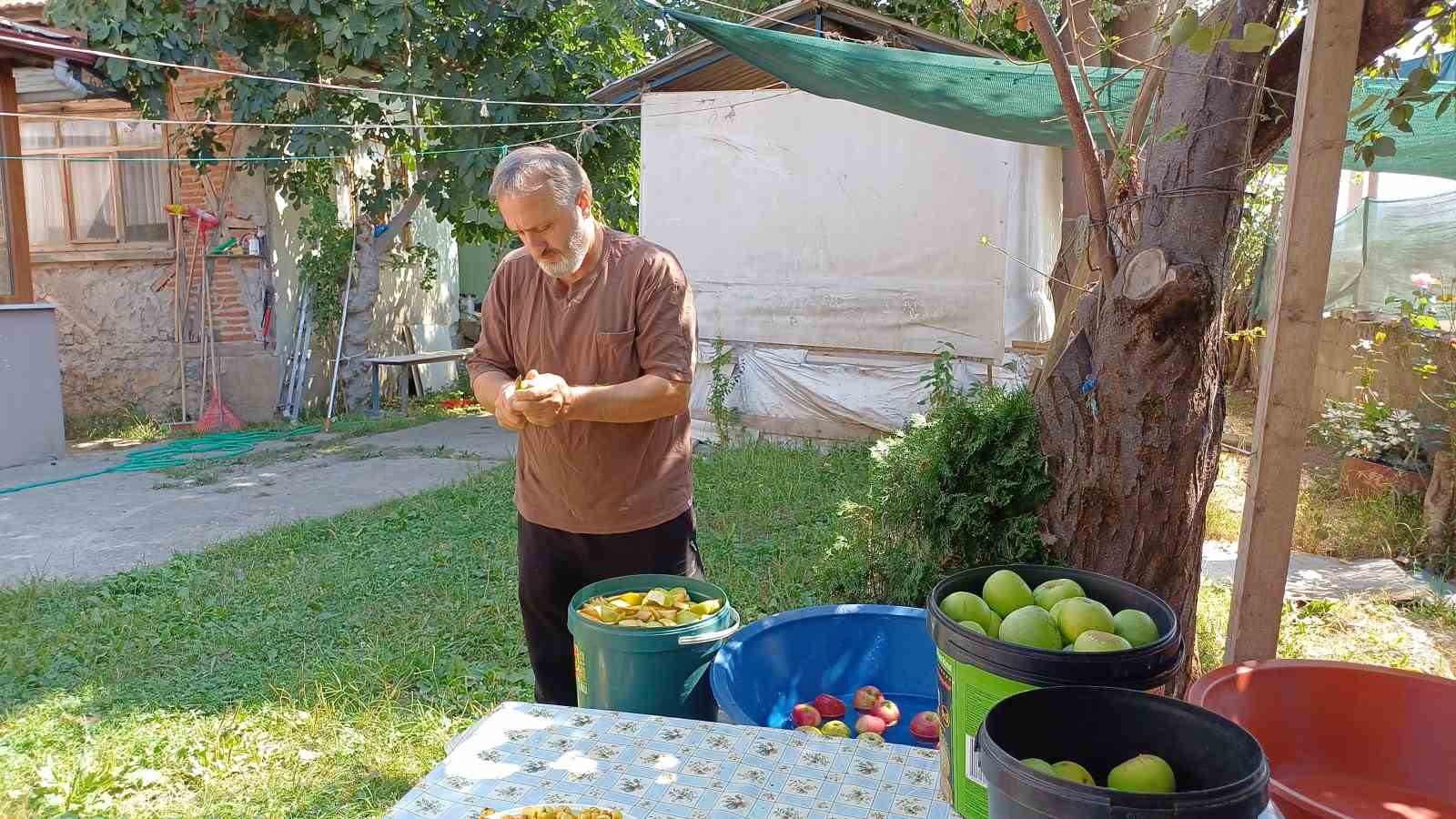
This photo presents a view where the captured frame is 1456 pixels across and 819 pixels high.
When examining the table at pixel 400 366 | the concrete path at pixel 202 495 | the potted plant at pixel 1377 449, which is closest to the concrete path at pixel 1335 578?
the potted plant at pixel 1377 449

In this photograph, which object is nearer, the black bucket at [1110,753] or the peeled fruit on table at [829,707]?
the black bucket at [1110,753]

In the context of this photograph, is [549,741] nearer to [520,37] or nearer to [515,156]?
[515,156]

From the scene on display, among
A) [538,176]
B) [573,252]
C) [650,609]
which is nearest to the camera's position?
[650,609]

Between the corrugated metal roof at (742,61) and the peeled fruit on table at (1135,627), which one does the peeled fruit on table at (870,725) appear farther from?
the corrugated metal roof at (742,61)

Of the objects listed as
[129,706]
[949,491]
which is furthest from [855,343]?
[129,706]

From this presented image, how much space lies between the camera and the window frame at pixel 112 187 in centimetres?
1058

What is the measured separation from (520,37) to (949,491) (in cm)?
788

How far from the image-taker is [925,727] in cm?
248

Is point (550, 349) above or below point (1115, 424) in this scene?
above

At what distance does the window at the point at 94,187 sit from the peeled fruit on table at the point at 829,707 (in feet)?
34.5

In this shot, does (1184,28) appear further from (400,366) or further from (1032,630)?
(400,366)

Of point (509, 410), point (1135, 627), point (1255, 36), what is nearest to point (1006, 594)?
point (1135, 627)

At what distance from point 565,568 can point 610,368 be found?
1.99ft

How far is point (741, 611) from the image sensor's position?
15.9 ft
